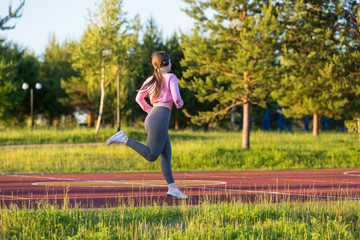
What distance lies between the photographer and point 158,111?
793 cm

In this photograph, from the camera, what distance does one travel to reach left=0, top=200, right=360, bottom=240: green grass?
20.0 feet

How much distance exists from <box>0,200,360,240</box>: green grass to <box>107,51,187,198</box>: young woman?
3.01 ft

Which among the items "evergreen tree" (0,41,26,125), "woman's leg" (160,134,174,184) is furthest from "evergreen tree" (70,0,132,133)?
"woman's leg" (160,134,174,184)

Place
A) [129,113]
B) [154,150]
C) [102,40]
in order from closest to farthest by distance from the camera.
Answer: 1. [154,150]
2. [102,40]
3. [129,113]

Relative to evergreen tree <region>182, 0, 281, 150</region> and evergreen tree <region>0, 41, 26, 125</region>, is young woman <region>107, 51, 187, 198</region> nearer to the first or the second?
evergreen tree <region>182, 0, 281, 150</region>

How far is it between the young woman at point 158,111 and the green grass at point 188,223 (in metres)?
0.92

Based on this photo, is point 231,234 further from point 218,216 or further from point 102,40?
point 102,40

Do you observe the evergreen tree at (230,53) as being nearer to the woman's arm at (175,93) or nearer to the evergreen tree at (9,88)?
the woman's arm at (175,93)

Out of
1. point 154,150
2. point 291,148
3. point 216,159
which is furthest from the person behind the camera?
point 291,148

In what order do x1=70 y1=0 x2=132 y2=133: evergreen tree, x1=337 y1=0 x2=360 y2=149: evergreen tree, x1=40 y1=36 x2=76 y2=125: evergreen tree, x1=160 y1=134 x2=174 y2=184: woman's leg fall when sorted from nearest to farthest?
x1=160 y1=134 x2=174 y2=184: woman's leg → x1=337 y1=0 x2=360 y2=149: evergreen tree → x1=70 y1=0 x2=132 y2=133: evergreen tree → x1=40 y1=36 x2=76 y2=125: evergreen tree

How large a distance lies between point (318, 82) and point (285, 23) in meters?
2.78

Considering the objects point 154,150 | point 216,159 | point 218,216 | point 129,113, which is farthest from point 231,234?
point 129,113

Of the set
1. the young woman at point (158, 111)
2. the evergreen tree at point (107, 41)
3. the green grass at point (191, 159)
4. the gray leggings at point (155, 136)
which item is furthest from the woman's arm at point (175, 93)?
the evergreen tree at point (107, 41)

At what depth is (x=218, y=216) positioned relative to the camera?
7.09 m
